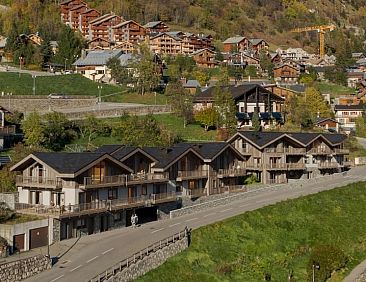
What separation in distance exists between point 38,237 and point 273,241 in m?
14.0

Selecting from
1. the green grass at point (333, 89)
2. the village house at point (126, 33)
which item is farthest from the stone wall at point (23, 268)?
the village house at point (126, 33)

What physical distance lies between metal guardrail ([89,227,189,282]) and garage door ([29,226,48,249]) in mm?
5685

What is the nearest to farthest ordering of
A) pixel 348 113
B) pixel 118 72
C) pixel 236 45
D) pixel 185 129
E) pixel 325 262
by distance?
pixel 325 262 < pixel 185 129 < pixel 118 72 < pixel 348 113 < pixel 236 45

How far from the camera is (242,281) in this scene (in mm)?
34875

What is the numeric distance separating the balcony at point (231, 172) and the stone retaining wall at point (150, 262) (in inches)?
561

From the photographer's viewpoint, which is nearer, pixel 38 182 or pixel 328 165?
pixel 38 182

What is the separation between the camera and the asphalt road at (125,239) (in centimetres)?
3071

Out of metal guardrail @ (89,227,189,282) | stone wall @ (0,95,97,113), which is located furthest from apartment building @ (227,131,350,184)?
stone wall @ (0,95,97,113)

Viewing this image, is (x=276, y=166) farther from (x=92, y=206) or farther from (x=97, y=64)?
(x=97, y=64)

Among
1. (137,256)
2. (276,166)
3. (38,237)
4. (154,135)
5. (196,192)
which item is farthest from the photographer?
(154,135)

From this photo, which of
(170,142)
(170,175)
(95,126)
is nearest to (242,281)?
(170,175)

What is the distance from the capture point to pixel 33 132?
52938 millimetres

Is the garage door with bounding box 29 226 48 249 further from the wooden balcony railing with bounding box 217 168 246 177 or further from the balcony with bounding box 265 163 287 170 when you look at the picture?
the balcony with bounding box 265 163 287 170

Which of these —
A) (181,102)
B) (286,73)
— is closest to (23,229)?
(181,102)
